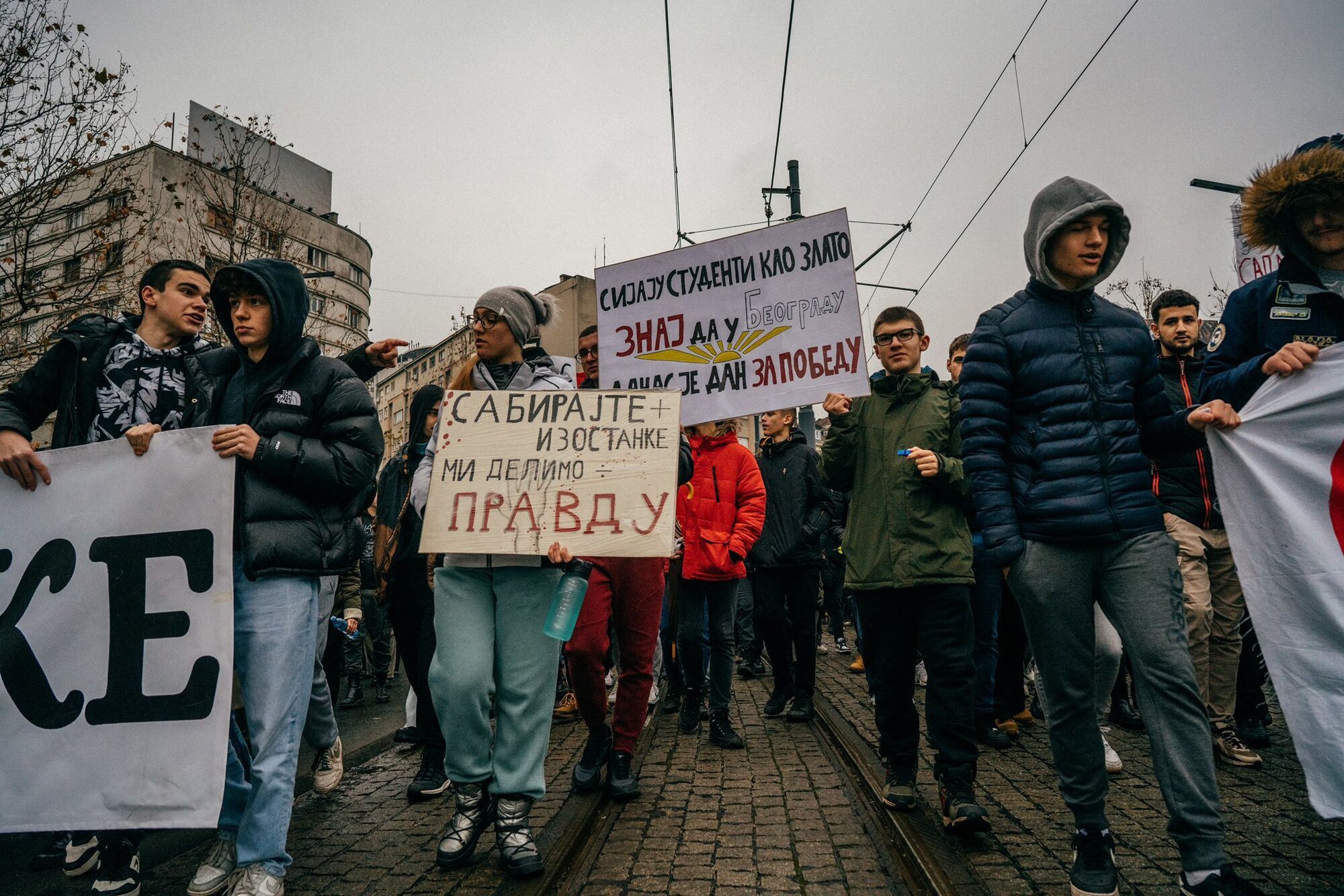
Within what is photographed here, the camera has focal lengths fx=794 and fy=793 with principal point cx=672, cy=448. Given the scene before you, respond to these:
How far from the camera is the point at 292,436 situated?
2.85 meters

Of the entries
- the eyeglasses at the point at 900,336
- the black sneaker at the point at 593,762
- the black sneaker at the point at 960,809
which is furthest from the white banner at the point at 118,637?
the eyeglasses at the point at 900,336

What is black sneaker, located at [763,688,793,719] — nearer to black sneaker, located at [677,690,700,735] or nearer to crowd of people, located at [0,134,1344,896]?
black sneaker, located at [677,690,700,735]

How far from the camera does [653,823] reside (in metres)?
3.47

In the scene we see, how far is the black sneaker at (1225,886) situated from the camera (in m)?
2.25

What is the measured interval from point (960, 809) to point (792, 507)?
3142 mm

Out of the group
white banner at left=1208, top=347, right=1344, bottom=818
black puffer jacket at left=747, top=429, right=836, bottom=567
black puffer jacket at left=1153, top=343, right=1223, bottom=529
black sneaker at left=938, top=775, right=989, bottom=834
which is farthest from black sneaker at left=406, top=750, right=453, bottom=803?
black puffer jacket at left=1153, top=343, right=1223, bottom=529

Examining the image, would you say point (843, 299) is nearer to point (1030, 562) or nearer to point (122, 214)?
point (1030, 562)

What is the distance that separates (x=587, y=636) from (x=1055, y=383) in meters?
2.39

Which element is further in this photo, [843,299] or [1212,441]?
[843,299]

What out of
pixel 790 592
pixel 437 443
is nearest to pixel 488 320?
pixel 437 443

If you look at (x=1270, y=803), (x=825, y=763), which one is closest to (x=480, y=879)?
(x=825, y=763)

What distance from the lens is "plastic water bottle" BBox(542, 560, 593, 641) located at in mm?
2908

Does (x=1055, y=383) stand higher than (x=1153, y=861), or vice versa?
(x=1055, y=383)

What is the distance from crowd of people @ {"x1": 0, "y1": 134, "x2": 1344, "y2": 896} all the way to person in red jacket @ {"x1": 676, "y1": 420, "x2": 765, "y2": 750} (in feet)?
3.58
